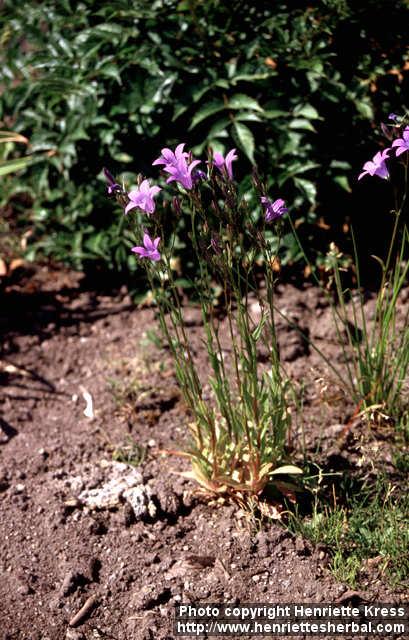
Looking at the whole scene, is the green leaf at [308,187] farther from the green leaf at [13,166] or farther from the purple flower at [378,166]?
the green leaf at [13,166]

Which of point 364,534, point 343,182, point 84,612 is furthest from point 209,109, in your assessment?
point 84,612

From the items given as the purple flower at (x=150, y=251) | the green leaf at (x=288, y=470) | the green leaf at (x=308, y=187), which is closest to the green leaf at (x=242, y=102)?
the green leaf at (x=308, y=187)

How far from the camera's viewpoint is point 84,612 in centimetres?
219

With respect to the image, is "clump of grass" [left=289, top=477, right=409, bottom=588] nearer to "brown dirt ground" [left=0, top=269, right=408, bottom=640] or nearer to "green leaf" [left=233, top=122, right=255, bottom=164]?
"brown dirt ground" [left=0, top=269, right=408, bottom=640]

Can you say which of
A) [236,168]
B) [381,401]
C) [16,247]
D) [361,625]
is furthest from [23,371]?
[361,625]

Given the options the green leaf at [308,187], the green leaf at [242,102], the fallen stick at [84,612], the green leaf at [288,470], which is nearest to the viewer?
the fallen stick at [84,612]

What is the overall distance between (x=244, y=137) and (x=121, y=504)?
60.9 inches

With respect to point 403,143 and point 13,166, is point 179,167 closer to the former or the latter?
point 403,143

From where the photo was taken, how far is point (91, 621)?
7.15 feet

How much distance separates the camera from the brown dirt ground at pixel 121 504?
2.21 m

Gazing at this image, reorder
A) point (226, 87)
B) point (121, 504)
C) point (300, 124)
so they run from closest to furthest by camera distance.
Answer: point (121, 504) → point (226, 87) → point (300, 124)

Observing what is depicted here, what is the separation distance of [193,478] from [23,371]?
1.15 meters

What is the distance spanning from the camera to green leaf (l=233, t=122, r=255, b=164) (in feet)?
9.81

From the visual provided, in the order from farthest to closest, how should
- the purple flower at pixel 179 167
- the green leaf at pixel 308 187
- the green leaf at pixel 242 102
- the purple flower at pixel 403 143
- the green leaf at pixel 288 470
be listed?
the green leaf at pixel 308 187, the green leaf at pixel 242 102, the green leaf at pixel 288 470, the purple flower at pixel 403 143, the purple flower at pixel 179 167
